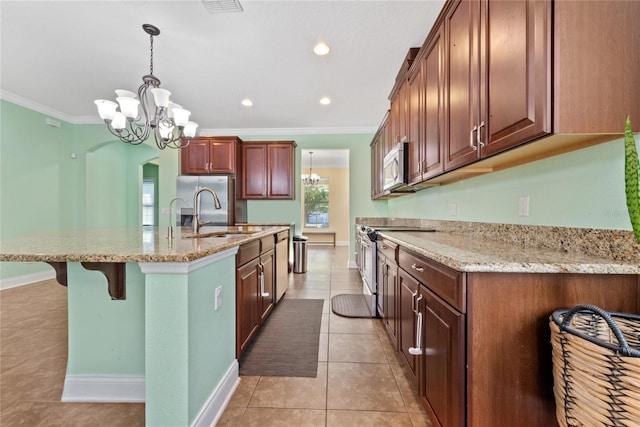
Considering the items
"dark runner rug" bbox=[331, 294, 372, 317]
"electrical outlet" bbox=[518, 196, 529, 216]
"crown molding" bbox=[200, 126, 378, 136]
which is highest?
"crown molding" bbox=[200, 126, 378, 136]

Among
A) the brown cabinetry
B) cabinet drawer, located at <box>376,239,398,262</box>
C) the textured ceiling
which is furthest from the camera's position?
the textured ceiling

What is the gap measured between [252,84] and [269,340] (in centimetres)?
303

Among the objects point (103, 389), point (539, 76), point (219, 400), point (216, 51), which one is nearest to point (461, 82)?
point (539, 76)

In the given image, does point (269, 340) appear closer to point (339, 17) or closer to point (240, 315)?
point (240, 315)

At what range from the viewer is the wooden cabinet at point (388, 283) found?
198 centimetres

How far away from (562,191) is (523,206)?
0.26 metres

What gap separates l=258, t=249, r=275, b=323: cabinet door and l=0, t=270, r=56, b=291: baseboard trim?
4052 millimetres

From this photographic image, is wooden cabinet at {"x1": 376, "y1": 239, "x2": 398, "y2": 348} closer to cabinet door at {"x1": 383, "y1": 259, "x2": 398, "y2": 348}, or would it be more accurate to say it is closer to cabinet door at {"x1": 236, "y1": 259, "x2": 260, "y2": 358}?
cabinet door at {"x1": 383, "y1": 259, "x2": 398, "y2": 348}

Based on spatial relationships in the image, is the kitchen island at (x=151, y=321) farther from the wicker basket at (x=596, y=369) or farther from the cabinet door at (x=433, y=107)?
the cabinet door at (x=433, y=107)

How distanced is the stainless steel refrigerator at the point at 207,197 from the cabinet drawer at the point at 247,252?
2700 mm

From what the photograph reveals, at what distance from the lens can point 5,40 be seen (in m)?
2.60

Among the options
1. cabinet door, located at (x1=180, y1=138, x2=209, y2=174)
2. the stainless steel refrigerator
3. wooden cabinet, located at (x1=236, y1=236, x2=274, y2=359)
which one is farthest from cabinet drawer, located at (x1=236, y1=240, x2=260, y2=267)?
cabinet door, located at (x1=180, y1=138, x2=209, y2=174)

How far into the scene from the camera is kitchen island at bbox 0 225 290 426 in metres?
1.13

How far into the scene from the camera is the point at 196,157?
15.8ft
